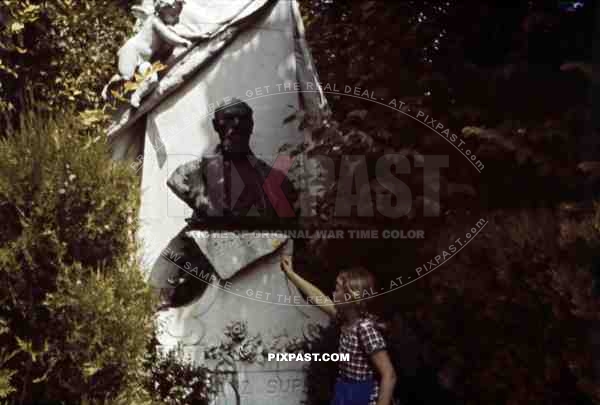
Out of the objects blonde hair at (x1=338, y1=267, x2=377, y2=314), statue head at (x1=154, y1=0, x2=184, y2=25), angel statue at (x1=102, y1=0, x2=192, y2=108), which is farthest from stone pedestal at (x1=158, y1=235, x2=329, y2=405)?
statue head at (x1=154, y1=0, x2=184, y2=25)

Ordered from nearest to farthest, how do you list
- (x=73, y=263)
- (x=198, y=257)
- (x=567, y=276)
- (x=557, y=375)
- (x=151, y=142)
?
1. (x=567, y=276)
2. (x=557, y=375)
3. (x=73, y=263)
4. (x=198, y=257)
5. (x=151, y=142)

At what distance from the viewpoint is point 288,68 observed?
514 cm

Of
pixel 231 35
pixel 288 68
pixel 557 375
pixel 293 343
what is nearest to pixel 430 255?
pixel 293 343

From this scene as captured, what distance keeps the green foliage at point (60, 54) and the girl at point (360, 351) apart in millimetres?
2783

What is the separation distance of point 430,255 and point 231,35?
1972 mm

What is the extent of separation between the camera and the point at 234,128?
15.2 ft

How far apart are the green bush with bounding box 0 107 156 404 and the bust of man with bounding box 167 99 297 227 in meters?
0.77

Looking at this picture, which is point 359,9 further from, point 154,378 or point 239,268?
point 154,378

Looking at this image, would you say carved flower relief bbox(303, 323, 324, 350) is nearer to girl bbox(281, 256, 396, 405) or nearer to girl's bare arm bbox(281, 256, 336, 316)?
girl's bare arm bbox(281, 256, 336, 316)

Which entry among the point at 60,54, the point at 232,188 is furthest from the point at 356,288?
the point at 60,54

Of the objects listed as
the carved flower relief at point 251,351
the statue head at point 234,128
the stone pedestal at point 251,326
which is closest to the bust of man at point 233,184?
the statue head at point 234,128

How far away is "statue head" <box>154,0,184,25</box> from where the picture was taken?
4.98 m

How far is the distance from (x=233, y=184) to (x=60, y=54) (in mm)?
2318

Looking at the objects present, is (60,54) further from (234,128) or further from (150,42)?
(234,128)
